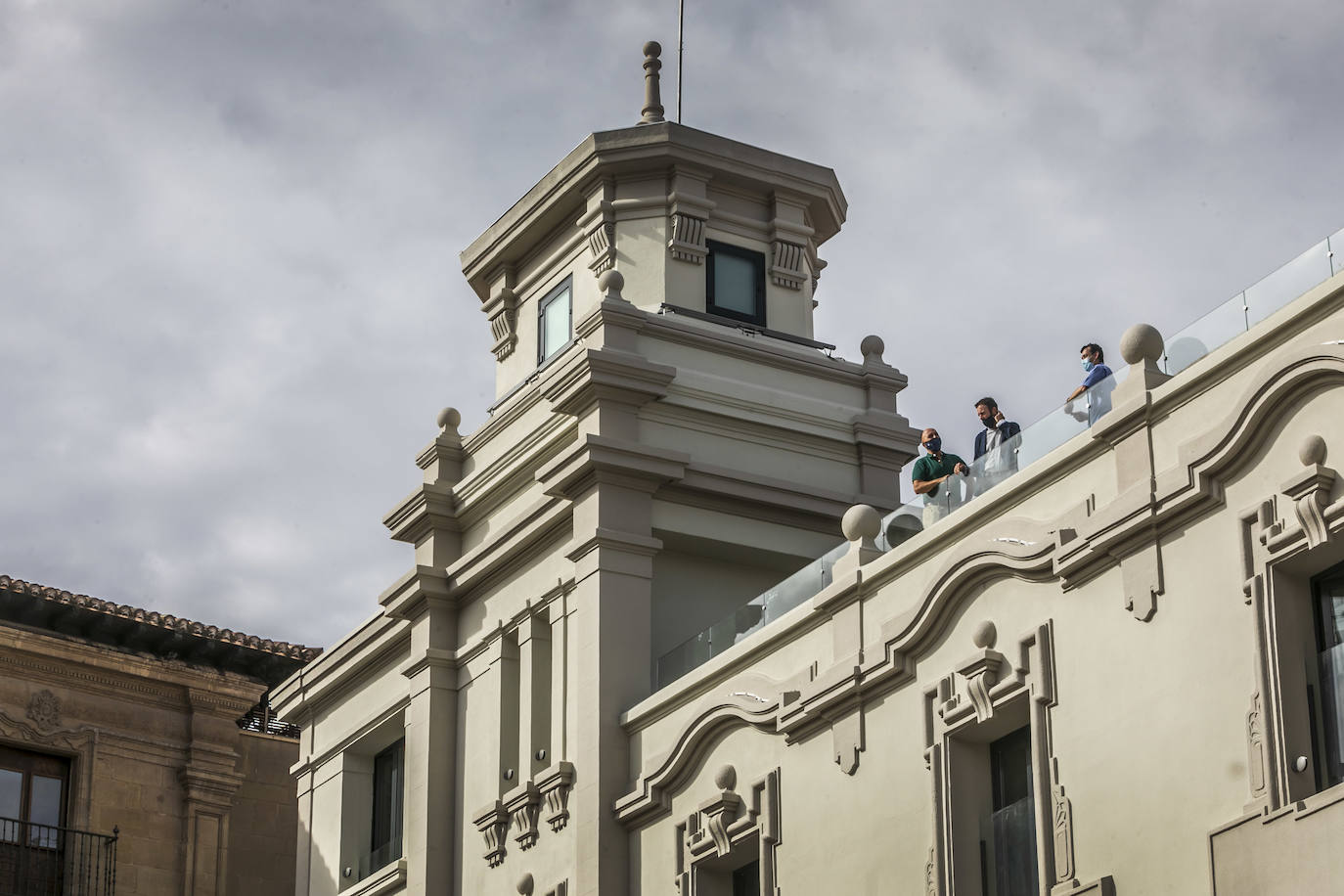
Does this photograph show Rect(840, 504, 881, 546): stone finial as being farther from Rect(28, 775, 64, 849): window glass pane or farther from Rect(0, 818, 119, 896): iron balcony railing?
Rect(28, 775, 64, 849): window glass pane

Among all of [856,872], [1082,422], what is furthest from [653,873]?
[1082,422]

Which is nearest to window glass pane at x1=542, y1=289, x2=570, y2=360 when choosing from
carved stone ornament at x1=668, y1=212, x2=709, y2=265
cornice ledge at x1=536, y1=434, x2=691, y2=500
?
carved stone ornament at x1=668, y1=212, x2=709, y2=265

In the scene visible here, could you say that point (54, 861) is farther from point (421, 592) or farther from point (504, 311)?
point (504, 311)

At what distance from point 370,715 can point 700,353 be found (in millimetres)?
7317

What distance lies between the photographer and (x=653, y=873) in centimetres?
2595

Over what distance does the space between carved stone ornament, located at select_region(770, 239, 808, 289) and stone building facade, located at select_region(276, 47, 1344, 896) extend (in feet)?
0.15

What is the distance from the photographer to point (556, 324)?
3281cm

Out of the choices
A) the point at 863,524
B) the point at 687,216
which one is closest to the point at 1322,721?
the point at 863,524

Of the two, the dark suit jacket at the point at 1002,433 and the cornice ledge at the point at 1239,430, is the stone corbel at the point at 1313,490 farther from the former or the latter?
the dark suit jacket at the point at 1002,433

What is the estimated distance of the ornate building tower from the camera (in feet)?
91.7

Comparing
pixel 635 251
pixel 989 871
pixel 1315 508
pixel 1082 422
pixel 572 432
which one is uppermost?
pixel 635 251

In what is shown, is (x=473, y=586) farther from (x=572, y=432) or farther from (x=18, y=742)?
(x=18, y=742)

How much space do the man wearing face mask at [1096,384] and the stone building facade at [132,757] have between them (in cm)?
2086

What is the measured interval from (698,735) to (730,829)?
1.17 meters
